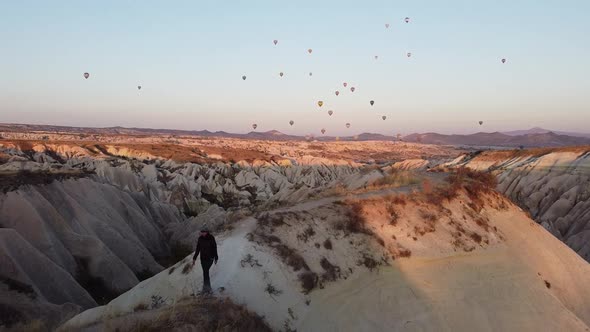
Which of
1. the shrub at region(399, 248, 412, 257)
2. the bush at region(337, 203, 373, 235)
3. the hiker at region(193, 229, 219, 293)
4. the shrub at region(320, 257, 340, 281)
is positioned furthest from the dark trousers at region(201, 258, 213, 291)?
the shrub at region(399, 248, 412, 257)

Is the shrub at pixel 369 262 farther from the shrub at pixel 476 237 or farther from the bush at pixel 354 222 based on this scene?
the shrub at pixel 476 237

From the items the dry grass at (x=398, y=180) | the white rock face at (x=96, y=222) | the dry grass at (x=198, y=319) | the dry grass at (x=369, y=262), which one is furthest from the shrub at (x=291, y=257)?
the dry grass at (x=398, y=180)

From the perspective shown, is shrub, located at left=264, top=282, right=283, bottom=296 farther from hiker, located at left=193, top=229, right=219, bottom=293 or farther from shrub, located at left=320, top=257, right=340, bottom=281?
shrub, located at left=320, top=257, right=340, bottom=281

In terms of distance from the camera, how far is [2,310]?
47.6ft

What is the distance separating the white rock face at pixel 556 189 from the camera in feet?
128

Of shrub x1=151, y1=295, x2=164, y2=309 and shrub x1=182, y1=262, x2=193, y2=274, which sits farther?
shrub x1=182, y1=262, x2=193, y2=274

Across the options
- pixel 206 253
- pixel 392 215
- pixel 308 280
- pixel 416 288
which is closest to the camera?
pixel 206 253

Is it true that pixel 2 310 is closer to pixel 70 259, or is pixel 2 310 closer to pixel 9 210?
pixel 70 259

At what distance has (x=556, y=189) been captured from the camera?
4684 cm

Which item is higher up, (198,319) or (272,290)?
(198,319)

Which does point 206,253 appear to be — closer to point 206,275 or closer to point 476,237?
point 206,275

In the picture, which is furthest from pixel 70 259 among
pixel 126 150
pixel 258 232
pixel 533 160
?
pixel 126 150

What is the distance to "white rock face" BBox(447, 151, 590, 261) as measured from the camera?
38.9m

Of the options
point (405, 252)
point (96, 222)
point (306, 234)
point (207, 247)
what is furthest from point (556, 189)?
point (207, 247)
